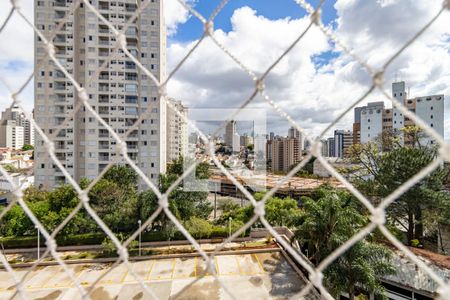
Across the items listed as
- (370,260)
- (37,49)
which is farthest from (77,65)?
(370,260)

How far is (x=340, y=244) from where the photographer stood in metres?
2.67

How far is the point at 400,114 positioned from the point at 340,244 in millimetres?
13476

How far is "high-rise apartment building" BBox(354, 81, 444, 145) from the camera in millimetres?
12219

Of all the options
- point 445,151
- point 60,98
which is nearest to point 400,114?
point 445,151

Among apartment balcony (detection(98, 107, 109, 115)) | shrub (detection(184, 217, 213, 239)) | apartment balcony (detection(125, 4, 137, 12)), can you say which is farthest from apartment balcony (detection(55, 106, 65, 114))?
shrub (detection(184, 217, 213, 239))

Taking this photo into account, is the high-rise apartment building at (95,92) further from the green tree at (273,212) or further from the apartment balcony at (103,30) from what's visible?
the green tree at (273,212)

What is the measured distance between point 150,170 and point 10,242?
4.44 m

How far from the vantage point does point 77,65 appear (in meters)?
8.78

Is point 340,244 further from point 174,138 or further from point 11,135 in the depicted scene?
point 11,135

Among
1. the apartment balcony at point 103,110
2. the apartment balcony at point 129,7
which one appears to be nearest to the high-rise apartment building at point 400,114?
the apartment balcony at point 103,110

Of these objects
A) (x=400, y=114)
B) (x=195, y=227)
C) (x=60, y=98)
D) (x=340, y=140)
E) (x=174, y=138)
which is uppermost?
(x=400, y=114)

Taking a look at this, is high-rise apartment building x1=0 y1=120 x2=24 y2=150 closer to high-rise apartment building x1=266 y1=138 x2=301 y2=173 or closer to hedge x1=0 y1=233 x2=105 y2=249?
hedge x1=0 y1=233 x2=105 y2=249

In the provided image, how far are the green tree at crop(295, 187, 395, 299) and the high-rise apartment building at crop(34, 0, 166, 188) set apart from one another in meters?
6.60

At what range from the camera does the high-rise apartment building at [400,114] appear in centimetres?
1222
